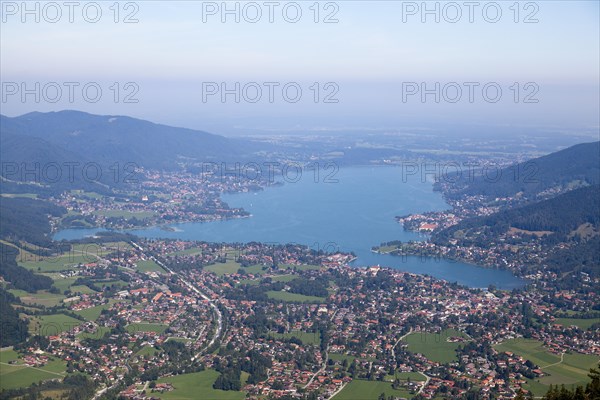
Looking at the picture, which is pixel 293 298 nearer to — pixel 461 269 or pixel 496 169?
pixel 461 269

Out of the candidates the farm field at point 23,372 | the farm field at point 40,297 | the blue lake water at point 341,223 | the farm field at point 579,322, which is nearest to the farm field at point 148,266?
the farm field at point 40,297

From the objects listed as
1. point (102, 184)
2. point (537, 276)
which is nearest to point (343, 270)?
point (537, 276)

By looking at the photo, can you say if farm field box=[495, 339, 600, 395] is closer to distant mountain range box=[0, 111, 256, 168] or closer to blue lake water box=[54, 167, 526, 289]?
blue lake water box=[54, 167, 526, 289]

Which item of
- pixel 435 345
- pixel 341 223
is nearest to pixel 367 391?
pixel 435 345

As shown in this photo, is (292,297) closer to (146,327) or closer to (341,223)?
(146,327)

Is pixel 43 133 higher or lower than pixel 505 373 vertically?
higher

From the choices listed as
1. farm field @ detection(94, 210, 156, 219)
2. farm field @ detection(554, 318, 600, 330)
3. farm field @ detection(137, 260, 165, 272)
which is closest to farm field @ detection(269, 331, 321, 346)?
farm field @ detection(554, 318, 600, 330)
